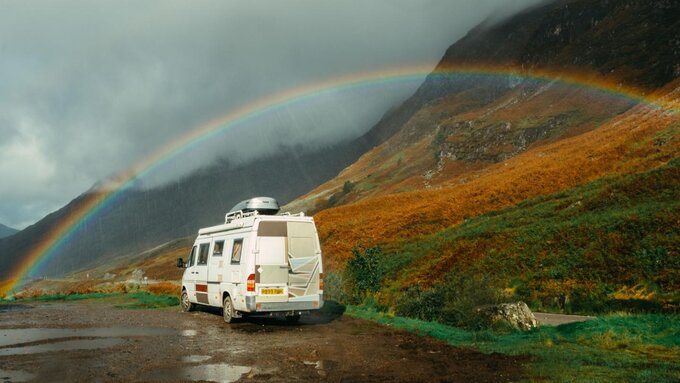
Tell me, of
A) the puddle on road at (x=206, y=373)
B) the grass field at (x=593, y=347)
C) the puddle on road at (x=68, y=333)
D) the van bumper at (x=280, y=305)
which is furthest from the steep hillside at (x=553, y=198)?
the puddle on road at (x=68, y=333)

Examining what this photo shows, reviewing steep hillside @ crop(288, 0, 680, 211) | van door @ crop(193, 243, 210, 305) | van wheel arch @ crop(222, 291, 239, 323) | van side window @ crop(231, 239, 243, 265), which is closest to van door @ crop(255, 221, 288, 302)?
van side window @ crop(231, 239, 243, 265)

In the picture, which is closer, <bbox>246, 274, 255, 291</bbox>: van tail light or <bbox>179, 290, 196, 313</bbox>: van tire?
<bbox>246, 274, 255, 291</bbox>: van tail light

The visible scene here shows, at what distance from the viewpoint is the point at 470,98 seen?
143 m

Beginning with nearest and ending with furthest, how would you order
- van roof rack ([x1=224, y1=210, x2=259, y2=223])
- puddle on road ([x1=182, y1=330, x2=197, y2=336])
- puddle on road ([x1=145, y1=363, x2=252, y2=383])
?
puddle on road ([x1=145, y1=363, x2=252, y2=383]) < puddle on road ([x1=182, y1=330, x2=197, y2=336]) < van roof rack ([x1=224, y1=210, x2=259, y2=223])

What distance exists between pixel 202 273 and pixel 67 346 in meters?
7.20

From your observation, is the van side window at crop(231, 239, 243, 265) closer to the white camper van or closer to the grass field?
the white camper van

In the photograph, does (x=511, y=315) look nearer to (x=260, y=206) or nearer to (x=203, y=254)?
(x=260, y=206)

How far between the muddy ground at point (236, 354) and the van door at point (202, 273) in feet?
6.17

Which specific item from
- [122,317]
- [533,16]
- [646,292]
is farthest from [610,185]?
[533,16]

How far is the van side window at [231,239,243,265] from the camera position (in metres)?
16.1

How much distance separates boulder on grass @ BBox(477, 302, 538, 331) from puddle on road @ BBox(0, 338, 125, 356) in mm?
9123

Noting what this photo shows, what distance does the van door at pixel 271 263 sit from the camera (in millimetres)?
15258

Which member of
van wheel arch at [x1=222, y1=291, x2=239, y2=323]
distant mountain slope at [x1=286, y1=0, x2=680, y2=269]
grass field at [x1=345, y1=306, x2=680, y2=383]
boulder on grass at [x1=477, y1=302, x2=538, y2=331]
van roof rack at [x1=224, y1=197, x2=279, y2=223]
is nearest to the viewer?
grass field at [x1=345, y1=306, x2=680, y2=383]

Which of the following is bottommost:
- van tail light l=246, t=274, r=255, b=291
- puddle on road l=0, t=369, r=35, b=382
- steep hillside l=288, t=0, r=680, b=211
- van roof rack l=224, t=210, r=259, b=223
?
puddle on road l=0, t=369, r=35, b=382
